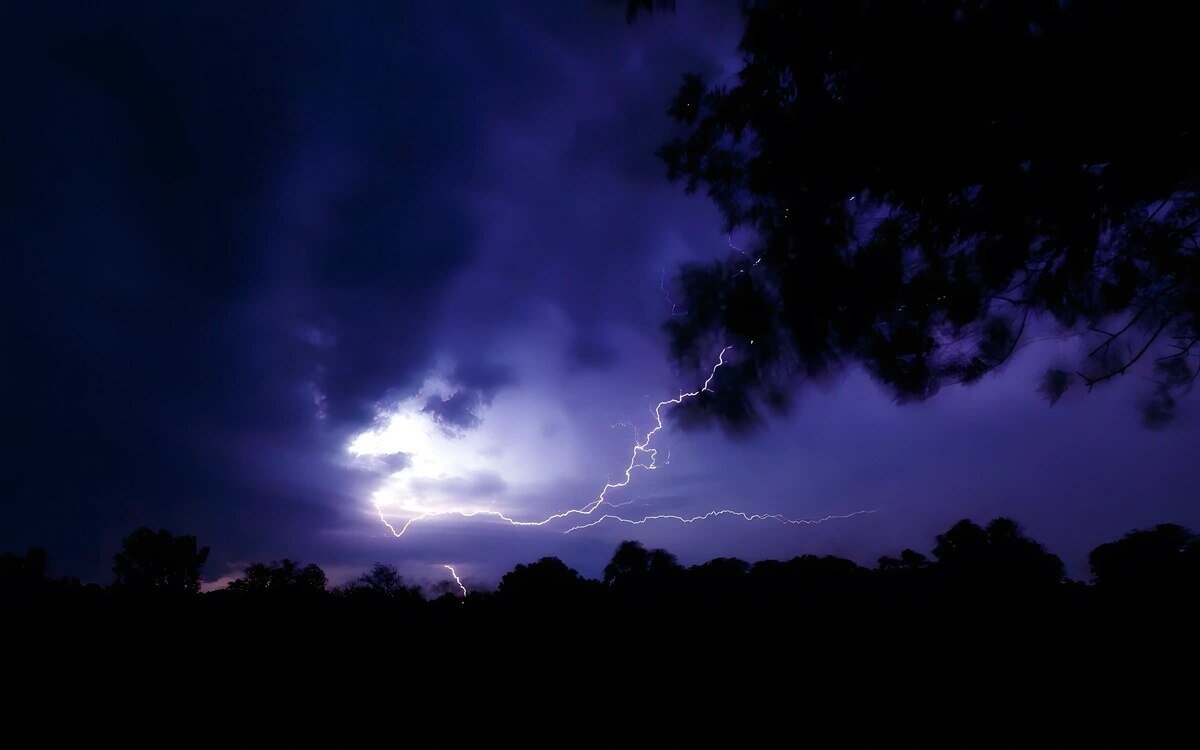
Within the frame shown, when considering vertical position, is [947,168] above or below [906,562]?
above

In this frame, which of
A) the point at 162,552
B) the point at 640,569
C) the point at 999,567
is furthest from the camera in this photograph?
the point at 162,552

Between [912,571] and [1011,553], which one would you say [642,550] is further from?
[1011,553]

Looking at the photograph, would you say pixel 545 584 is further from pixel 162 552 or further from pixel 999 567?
pixel 162 552

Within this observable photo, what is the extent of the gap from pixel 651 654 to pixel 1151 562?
4.45 metres

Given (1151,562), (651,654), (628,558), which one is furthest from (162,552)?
(1151,562)

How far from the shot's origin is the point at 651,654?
3.51 m

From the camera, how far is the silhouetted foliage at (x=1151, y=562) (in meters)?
4.06

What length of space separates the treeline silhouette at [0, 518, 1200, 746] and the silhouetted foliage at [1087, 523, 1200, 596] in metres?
0.04

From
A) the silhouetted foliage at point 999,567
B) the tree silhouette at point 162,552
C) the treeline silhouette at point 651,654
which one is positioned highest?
the tree silhouette at point 162,552

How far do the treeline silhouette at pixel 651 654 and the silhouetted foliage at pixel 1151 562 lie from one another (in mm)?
40

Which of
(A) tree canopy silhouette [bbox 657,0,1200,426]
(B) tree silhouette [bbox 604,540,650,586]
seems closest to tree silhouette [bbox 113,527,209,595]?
(B) tree silhouette [bbox 604,540,650,586]

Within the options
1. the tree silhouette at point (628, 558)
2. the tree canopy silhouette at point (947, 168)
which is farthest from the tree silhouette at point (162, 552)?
the tree canopy silhouette at point (947, 168)

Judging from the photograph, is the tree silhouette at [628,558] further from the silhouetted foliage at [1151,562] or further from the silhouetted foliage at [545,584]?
the silhouetted foliage at [1151,562]

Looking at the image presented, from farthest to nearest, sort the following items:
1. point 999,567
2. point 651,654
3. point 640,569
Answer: point 640,569, point 999,567, point 651,654
